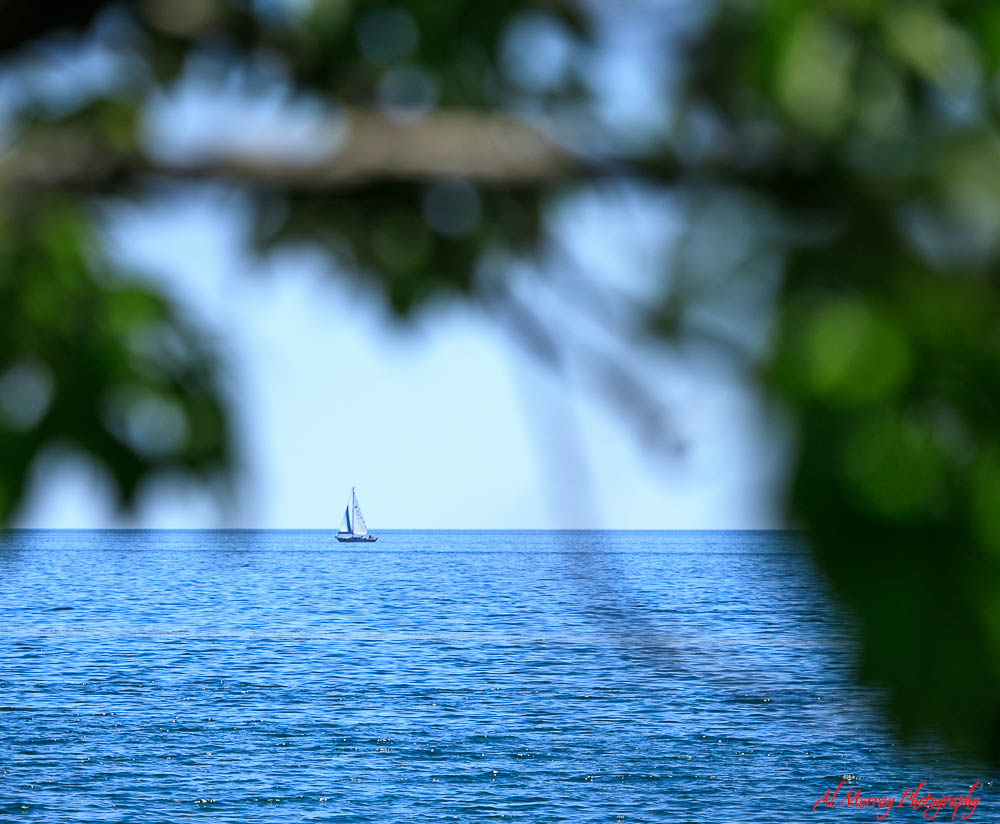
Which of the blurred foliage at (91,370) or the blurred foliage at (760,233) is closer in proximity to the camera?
the blurred foliage at (760,233)

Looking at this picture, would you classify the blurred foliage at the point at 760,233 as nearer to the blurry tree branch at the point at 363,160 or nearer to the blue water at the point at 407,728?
the blurry tree branch at the point at 363,160

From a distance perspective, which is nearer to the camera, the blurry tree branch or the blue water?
the blurry tree branch

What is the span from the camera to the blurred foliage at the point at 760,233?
1.30 metres

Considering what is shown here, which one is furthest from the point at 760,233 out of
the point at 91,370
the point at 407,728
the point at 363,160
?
the point at 407,728

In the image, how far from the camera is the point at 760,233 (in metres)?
1.42

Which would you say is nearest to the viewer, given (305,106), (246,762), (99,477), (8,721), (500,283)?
(99,477)

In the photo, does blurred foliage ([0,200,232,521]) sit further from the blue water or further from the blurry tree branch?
the blue water

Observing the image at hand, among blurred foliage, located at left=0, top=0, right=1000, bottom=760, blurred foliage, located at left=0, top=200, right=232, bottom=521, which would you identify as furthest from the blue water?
blurred foliage, located at left=0, top=200, right=232, bottom=521

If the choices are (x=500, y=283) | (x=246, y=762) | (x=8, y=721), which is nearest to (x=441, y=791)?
(x=246, y=762)

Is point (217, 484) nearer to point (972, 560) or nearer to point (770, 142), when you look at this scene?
point (770, 142)

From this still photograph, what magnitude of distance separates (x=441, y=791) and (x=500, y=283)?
41.7 metres

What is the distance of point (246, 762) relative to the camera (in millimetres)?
46750

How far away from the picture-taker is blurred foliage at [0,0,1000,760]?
4.26 ft

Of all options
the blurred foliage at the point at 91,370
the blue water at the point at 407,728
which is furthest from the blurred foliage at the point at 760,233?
the blue water at the point at 407,728
